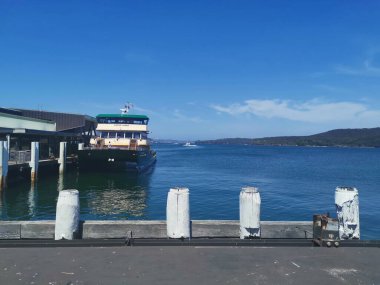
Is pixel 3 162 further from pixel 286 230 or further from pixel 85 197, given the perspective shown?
pixel 286 230

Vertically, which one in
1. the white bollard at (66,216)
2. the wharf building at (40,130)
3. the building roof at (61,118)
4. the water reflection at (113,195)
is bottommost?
the water reflection at (113,195)

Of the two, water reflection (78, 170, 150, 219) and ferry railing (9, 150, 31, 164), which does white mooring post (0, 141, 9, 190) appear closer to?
ferry railing (9, 150, 31, 164)

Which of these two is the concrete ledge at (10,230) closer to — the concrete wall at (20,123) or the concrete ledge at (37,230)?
the concrete ledge at (37,230)

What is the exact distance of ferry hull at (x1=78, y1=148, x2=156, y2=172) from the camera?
3572 cm

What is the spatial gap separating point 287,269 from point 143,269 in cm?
214

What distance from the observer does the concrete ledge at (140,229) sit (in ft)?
22.4

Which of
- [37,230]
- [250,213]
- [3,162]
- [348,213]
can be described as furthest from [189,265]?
[3,162]

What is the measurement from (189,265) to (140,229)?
82.0 inches

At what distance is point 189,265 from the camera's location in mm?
5172

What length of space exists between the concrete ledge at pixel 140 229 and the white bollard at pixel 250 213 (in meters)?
0.44

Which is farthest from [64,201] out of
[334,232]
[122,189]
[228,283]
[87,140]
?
[87,140]

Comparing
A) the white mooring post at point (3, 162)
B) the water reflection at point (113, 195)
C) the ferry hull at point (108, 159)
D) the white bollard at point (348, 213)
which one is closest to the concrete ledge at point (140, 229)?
the white bollard at point (348, 213)

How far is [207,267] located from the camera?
5098 millimetres

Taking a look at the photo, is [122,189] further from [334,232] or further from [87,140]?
[87,140]
